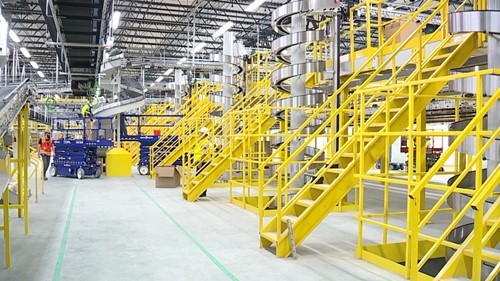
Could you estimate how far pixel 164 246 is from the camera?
7285 millimetres

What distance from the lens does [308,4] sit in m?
9.00

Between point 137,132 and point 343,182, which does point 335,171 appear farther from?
point 137,132

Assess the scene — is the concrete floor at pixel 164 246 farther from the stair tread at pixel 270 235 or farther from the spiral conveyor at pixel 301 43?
the spiral conveyor at pixel 301 43

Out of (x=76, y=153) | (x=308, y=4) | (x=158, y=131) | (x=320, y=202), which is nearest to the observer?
(x=320, y=202)

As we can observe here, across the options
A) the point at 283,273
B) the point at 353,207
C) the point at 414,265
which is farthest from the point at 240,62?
the point at 414,265

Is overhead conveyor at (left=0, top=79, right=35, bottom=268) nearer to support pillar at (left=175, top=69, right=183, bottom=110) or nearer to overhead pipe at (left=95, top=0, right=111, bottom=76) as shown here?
overhead pipe at (left=95, top=0, right=111, bottom=76)

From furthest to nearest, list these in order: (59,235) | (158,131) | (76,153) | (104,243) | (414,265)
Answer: (158,131) → (76,153) → (59,235) → (104,243) → (414,265)

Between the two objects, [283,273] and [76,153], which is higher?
[76,153]

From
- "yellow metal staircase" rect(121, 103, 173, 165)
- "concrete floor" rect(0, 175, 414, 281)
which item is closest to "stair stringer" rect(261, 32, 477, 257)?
"concrete floor" rect(0, 175, 414, 281)

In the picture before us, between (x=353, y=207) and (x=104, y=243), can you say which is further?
(x=353, y=207)

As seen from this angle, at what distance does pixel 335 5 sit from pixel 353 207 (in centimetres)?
480

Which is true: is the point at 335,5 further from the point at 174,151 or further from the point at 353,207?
the point at 174,151

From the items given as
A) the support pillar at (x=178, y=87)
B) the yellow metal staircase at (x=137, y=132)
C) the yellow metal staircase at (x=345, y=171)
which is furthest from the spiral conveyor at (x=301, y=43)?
the support pillar at (x=178, y=87)

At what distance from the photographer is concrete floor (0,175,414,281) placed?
586 centimetres
